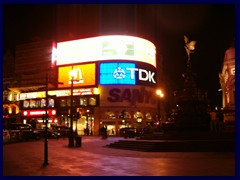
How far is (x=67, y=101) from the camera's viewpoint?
196 feet

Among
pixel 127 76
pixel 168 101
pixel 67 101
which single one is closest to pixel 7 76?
pixel 67 101

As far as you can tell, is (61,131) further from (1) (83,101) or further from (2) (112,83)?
(2) (112,83)

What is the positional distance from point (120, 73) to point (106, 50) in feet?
17.9

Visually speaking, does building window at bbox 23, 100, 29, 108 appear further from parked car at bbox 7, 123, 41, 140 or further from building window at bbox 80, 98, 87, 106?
parked car at bbox 7, 123, 41, 140

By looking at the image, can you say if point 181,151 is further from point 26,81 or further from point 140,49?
point 26,81

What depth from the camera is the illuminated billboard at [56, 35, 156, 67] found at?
5738 centimetres

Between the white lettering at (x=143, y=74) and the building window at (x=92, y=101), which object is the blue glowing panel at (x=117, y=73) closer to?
the white lettering at (x=143, y=74)

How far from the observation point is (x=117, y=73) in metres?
56.1

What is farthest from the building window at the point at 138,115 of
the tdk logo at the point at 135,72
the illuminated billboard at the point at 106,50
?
the illuminated billboard at the point at 106,50

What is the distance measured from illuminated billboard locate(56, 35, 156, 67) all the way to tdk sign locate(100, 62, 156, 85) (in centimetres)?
140

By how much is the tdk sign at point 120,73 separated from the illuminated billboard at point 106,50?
4.61ft

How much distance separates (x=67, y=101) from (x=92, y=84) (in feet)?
21.1

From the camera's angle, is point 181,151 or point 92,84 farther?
point 92,84

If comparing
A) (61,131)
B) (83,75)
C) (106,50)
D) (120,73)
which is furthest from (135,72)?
(61,131)
